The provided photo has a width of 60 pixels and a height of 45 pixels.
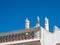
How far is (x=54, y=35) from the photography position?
17125mm

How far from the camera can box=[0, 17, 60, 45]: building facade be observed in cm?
1623

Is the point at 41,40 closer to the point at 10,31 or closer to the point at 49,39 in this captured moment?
the point at 49,39

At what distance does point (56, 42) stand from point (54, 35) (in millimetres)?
536

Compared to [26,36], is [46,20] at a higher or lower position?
higher

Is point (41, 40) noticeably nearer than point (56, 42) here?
Yes

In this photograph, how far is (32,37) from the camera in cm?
1666

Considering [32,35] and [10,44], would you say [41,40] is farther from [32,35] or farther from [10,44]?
[10,44]

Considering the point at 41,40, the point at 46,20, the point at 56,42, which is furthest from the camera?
the point at 46,20

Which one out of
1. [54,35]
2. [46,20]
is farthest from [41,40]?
[46,20]

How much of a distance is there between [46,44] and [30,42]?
1.06m

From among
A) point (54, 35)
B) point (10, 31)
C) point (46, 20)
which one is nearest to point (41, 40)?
point (54, 35)

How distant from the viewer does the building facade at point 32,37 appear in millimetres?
16234

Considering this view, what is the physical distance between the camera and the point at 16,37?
1736 cm

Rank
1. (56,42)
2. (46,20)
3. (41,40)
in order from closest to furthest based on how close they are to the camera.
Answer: (41,40) → (56,42) → (46,20)
